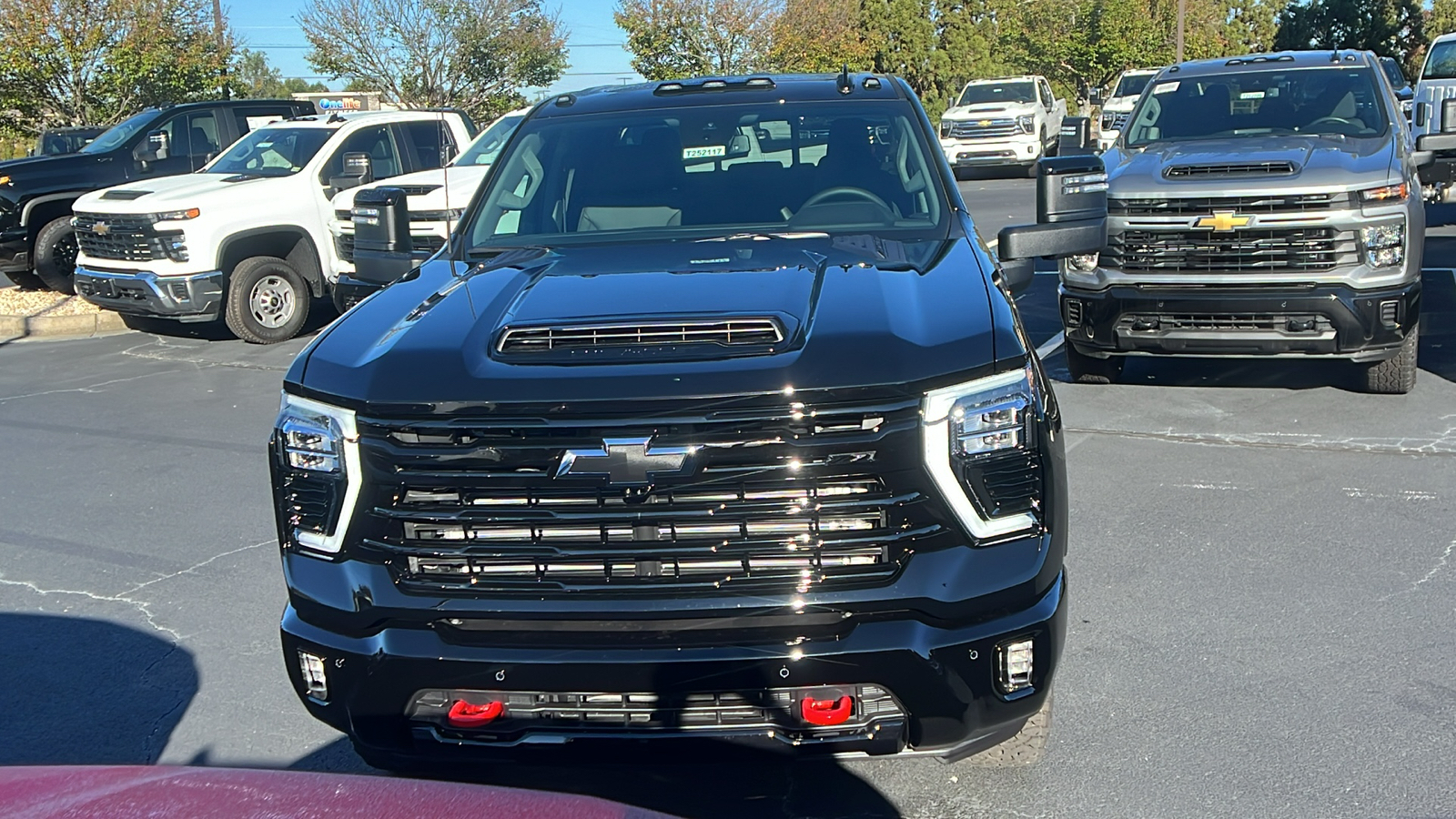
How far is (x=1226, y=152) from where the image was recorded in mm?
7746

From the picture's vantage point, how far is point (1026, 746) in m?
3.54

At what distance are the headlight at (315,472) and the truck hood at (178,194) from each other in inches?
340

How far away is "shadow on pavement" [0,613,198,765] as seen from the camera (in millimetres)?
4035

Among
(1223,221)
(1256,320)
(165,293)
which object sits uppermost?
(1223,221)

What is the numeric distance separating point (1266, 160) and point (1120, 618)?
3.81m

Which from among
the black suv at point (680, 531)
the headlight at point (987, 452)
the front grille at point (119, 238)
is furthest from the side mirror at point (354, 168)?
the headlight at point (987, 452)

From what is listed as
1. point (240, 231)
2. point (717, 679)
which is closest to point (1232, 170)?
point (717, 679)

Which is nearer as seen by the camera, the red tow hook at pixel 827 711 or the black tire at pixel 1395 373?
the red tow hook at pixel 827 711

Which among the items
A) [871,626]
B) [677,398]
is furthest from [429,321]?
[871,626]

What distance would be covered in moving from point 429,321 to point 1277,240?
17.9ft

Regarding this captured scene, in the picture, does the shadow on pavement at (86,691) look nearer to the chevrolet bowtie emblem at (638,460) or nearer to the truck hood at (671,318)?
the truck hood at (671,318)

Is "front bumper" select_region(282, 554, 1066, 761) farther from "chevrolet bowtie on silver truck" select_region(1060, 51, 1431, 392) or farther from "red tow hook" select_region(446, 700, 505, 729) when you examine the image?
"chevrolet bowtie on silver truck" select_region(1060, 51, 1431, 392)

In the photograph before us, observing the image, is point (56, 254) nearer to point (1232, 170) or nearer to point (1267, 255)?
point (1232, 170)

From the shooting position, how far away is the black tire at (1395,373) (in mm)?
7555
